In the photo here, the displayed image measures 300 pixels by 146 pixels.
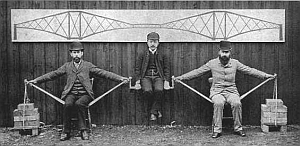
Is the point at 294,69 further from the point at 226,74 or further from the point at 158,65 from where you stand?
the point at 158,65

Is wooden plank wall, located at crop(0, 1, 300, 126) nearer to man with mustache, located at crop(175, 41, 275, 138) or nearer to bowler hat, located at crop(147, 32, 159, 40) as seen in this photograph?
bowler hat, located at crop(147, 32, 159, 40)

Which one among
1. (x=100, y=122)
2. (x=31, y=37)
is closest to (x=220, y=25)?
(x=100, y=122)

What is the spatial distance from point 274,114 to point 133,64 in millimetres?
2636

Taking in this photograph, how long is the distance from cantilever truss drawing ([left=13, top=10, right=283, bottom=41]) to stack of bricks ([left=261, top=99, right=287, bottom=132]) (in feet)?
4.17

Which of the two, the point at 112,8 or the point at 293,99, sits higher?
the point at 112,8

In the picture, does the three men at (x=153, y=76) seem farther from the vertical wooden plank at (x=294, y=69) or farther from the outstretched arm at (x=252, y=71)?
the vertical wooden plank at (x=294, y=69)

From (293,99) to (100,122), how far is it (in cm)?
360

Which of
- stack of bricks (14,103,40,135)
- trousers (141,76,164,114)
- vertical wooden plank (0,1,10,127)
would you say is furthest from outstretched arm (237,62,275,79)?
vertical wooden plank (0,1,10,127)

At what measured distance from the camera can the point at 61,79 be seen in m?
8.12

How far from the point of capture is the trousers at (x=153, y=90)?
7.63 meters

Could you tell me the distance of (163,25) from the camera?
8008 mm

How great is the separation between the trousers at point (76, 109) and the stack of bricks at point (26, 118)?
0.59 metres

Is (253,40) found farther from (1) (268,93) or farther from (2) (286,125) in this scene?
(2) (286,125)

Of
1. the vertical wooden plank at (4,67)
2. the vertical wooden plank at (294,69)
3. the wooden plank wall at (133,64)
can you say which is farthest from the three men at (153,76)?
the vertical wooden plank at (4,67)
